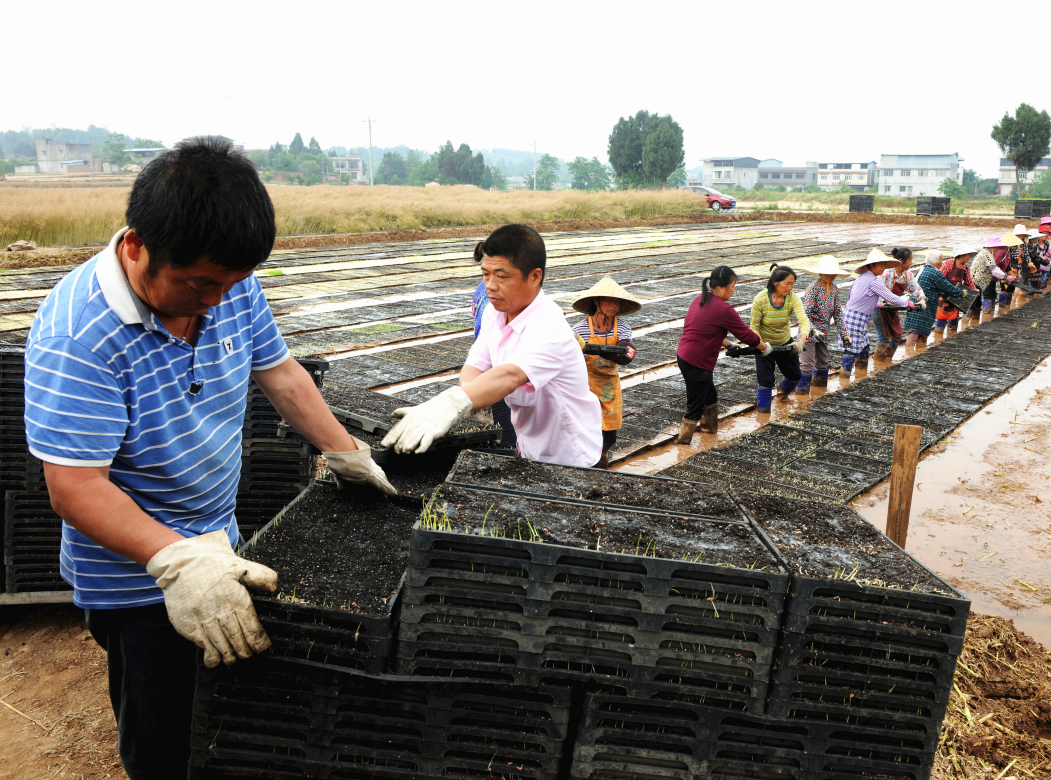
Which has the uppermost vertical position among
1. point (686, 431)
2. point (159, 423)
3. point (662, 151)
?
point (662, 151)

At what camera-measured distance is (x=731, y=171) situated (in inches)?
4906

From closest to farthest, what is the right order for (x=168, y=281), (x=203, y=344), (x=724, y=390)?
(x=168, y=281), (x=203, y=344), (x=724, y=390)

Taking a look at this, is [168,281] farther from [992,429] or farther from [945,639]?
[992,429]

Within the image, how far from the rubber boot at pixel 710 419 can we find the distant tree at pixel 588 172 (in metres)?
115

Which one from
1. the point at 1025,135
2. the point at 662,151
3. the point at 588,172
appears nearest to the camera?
the point at 1025,135

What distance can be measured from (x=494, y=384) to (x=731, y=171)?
13123cm

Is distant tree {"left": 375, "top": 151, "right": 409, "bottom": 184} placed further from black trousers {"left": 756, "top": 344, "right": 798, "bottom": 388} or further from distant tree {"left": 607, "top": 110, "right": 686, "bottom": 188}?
black trousers {"left": 756, "top": 344, "right": 798, "bottom": 388}

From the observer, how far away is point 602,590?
183 cm

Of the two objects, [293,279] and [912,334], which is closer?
[912,334]

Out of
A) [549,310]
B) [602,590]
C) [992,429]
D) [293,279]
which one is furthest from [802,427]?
[293,279]

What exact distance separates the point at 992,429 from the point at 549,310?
635 cm

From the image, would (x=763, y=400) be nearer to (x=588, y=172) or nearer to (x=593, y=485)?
(x=593, y=485)

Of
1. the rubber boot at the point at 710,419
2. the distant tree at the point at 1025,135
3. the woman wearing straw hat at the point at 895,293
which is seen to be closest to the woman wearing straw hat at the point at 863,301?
the woman wearing straw hat at the point at 895,293

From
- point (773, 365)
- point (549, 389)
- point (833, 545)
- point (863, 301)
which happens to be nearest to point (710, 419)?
point (773, 365)
